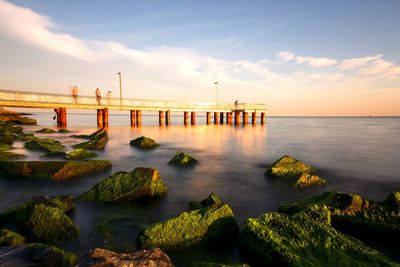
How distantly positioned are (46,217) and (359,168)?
47.4 feet

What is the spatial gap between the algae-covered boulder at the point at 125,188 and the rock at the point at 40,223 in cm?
182

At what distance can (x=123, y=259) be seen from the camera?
3.30 meters

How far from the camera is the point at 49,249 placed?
3801 mm

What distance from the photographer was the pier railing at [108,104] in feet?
93.6

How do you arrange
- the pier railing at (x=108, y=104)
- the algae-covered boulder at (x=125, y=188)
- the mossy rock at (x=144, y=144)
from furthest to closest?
the pier railing at (x=108, y=104), the mossy rock at (x=144, y=144), the algae-covered boulder at (x=125, y=188)

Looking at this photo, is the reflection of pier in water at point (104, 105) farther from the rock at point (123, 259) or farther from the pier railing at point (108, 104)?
the rock at point (123, 259)

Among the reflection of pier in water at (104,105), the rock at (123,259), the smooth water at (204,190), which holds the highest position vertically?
the reflection of pier in water at (104,105)

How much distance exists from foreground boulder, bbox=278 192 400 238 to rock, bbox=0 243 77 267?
4.84m

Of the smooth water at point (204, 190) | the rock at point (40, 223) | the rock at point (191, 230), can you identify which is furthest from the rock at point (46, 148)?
the rock at point (191, 230)

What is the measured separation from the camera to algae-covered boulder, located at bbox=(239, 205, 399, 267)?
3.92 m

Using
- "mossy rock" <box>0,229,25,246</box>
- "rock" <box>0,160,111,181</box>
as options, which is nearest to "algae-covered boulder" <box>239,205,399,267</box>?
"mossy rock" <box>0,229,25,246</box>

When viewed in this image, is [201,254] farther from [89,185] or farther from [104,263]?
[89,185]

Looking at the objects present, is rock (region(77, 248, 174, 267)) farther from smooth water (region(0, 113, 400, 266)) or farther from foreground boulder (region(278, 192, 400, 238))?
foreground boulder (region(278, 192, 400, 238))

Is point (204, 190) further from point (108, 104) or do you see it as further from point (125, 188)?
point (108, 104)
